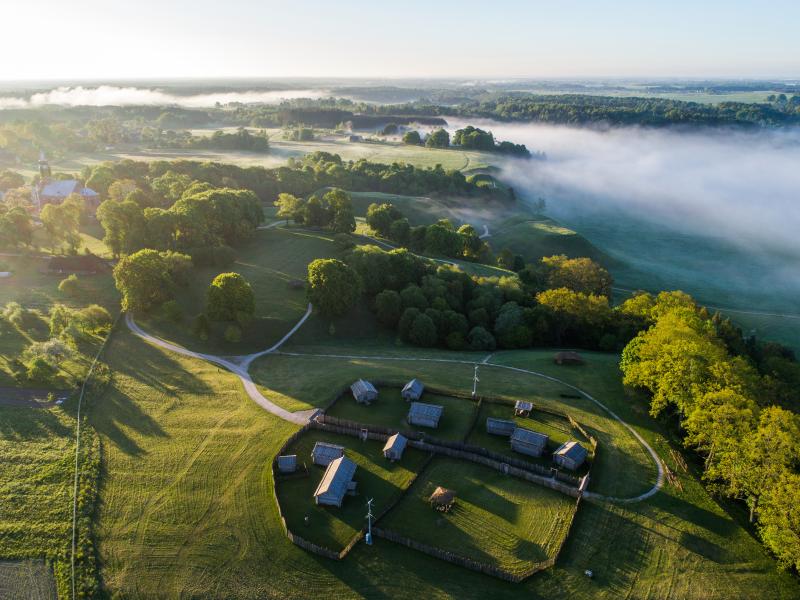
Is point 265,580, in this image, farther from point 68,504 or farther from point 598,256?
point 598,256

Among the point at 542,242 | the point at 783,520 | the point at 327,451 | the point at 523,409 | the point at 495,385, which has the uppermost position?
the point at 783,520

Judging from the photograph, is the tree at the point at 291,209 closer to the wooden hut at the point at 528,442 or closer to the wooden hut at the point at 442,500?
the wooden hut at the point at 528,442

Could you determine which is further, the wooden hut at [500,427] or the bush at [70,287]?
the bush at [70,287]

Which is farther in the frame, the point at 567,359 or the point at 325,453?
the point at 567,359

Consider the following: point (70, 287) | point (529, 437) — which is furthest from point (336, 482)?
point (70, 287)

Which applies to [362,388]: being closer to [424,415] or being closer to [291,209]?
[424,415]

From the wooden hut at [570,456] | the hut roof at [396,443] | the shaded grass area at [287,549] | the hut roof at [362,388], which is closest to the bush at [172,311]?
the shaded grass area at [287,549]
